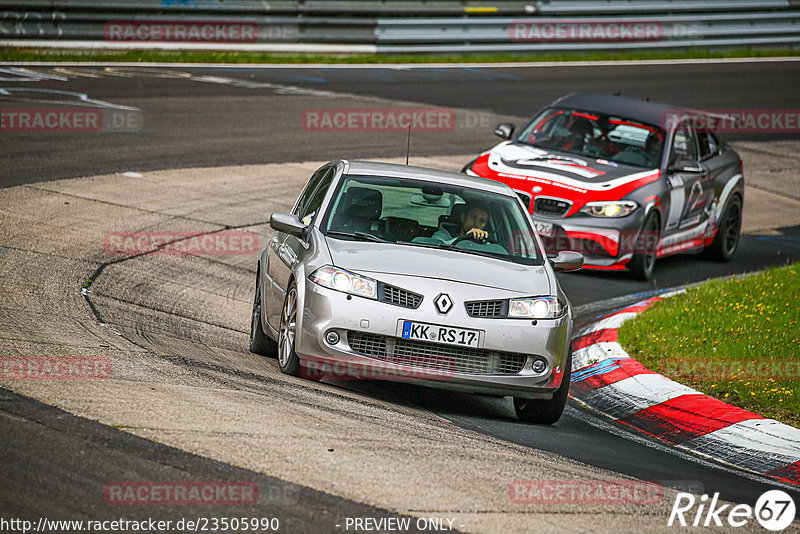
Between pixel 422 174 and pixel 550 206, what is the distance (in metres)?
4.12

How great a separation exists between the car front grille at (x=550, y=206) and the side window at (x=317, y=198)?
4.14m

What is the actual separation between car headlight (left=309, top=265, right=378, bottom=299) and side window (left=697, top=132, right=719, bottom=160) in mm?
7988

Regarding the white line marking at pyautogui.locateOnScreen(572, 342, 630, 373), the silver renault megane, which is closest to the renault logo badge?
the silver renault megane

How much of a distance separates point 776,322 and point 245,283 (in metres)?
4.77

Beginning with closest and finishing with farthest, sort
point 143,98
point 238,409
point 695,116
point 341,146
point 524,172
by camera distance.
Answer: point 238,409, point 524,172, point 695,116, point 341,146, point 143,98

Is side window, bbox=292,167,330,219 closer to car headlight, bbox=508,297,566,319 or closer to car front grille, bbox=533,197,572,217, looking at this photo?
car headlight, bbox=508,297,566,319

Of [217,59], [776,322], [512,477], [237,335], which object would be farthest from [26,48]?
[512,477]

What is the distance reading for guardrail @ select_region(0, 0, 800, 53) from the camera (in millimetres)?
22864

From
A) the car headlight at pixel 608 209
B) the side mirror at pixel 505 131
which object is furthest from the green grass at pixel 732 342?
the side mirror at pixel 505 131

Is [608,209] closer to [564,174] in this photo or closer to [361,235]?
[564,174]

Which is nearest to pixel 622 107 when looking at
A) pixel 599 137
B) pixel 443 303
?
pixel 599 137

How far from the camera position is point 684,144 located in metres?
13.8

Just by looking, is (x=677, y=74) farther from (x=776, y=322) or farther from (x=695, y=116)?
(x=776, y=322)

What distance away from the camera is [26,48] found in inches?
880
